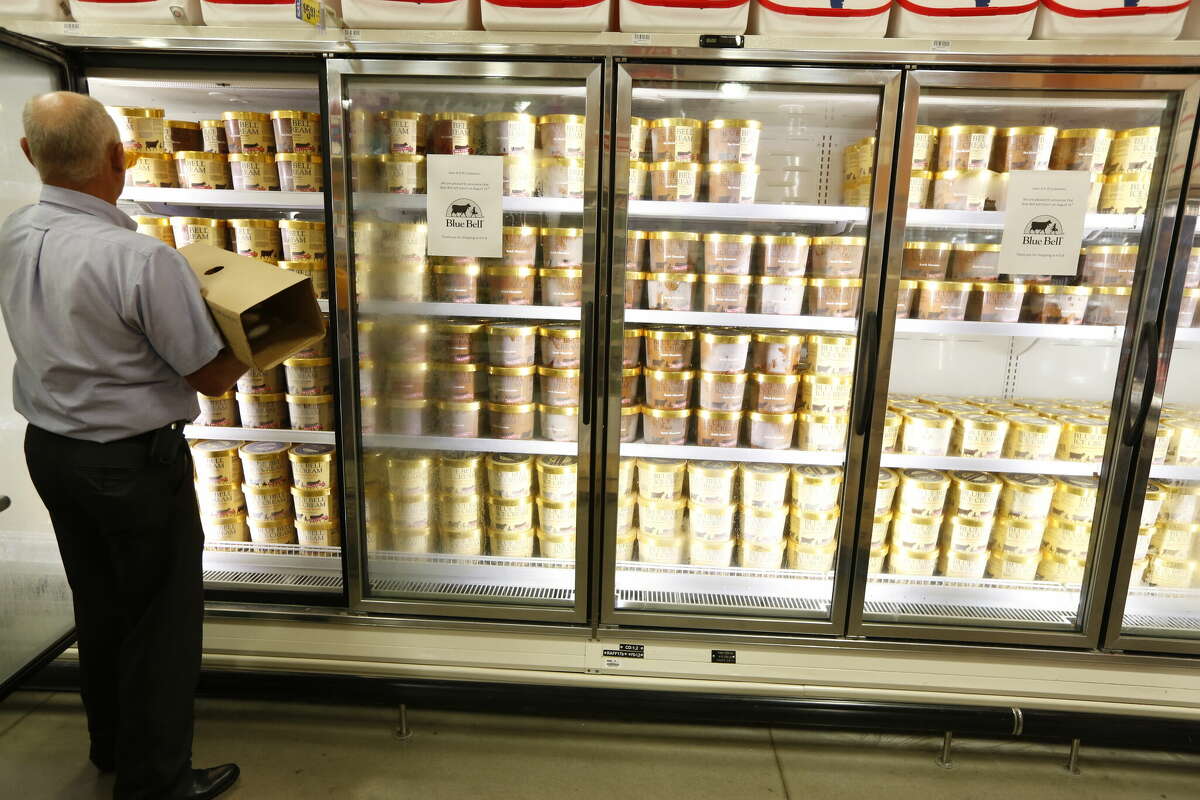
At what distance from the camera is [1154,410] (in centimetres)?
185

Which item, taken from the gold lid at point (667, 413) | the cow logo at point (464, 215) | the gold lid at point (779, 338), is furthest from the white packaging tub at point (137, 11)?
the gold lid at point (779, 338)

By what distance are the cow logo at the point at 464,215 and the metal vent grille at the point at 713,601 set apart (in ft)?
4.12

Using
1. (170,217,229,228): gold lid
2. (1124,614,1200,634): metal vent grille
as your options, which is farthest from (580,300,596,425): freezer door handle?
(1124,614,1200,634): metal vent grille

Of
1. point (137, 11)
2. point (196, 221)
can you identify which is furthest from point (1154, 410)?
point (137, 11)

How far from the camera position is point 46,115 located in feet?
4.67

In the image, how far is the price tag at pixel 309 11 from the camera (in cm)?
161

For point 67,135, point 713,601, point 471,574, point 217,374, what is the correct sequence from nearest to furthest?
1. point 67,135
2. point 217,374
3. point 713,601
4. point 471,574

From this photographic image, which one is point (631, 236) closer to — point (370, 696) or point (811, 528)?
point (811, 528)

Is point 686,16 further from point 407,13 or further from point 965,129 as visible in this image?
point 965,129

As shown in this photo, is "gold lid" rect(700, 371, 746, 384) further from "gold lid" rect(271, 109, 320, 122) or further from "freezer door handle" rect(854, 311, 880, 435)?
"gold lid" rect(271, 109, 320, 122)

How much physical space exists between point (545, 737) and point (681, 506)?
856 millimetres

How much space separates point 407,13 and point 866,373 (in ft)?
5.29

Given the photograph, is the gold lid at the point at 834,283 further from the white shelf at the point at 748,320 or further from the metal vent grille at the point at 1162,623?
the metal vent grille at the point at 1162,623

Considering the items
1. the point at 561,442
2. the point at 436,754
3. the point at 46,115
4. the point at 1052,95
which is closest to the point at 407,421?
the point at 561,442
